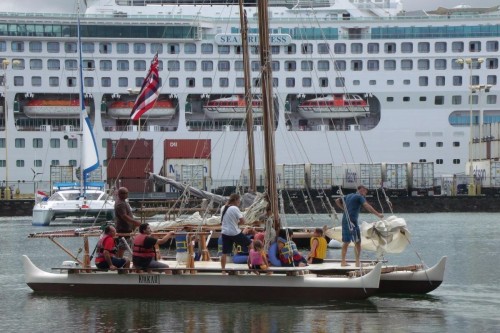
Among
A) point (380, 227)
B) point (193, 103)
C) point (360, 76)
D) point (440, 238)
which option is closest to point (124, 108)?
point (193, 103)

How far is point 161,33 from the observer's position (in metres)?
88.9

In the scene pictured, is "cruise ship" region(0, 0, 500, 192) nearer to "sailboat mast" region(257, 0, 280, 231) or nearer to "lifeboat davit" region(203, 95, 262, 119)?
"lifeboat davit" region(203, 95, 262, 119)

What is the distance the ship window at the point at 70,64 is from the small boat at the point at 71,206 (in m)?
23.9

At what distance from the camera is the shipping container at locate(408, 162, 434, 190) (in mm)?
81500

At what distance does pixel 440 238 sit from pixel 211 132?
39.5 meters

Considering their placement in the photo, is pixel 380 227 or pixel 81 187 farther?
pixel 81 187

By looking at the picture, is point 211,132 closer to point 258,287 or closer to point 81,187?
point 81,187

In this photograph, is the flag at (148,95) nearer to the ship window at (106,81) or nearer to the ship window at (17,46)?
the ship window at (106,81)

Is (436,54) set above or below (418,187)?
above

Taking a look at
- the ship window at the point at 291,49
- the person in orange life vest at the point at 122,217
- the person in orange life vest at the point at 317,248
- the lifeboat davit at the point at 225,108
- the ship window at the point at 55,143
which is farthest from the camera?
the ship window at the point at 291,49

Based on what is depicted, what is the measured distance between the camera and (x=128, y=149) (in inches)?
3135

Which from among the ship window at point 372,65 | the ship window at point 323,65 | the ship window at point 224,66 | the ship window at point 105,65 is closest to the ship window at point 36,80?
the ship window at point 105,65

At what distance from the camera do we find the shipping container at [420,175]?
8150 centimetres

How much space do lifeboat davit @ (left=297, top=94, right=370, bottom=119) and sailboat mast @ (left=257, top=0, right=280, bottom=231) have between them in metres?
59.2
